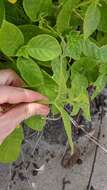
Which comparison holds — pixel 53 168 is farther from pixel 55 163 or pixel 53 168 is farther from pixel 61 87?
pixel 61 87

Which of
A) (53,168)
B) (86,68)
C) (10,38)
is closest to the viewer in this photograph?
(10,38)

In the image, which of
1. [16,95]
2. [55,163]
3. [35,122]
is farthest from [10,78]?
[55,163]

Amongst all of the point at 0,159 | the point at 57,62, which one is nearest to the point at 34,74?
the point at 57,62

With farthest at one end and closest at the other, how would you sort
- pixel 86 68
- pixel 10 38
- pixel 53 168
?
1. pixel 53 168
2. pixel 86 68
3. pixel 10 38

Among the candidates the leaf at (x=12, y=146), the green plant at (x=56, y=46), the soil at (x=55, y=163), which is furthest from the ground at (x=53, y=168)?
the green plant at (x=56, y=46)

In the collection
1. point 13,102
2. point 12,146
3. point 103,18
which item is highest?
point 103,18

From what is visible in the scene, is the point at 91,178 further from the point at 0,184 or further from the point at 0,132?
the point at 0,132

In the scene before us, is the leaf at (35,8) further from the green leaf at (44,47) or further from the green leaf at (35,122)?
the green leaf at (35,122)
